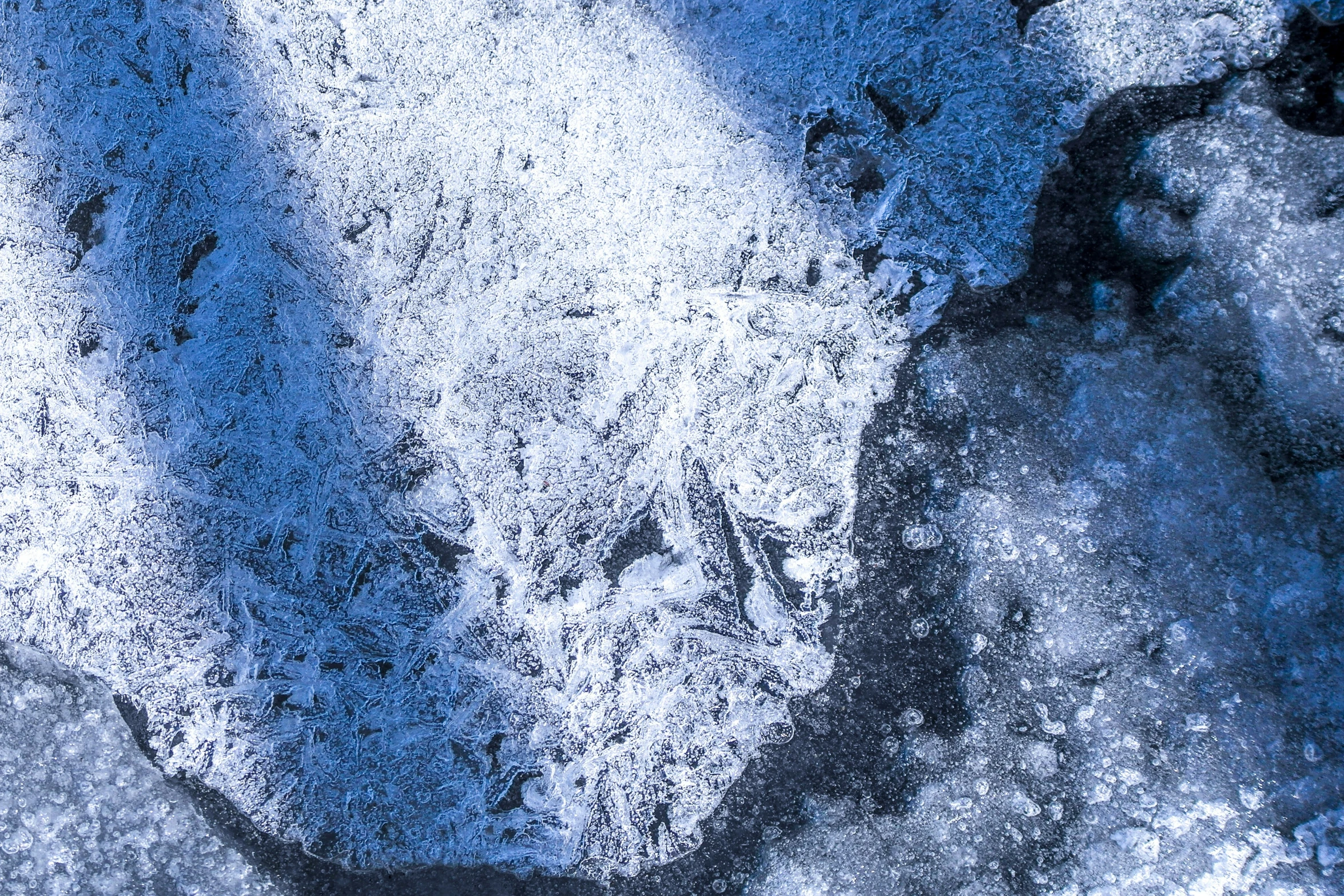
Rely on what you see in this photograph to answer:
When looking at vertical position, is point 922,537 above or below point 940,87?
below

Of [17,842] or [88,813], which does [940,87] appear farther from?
[17,842]

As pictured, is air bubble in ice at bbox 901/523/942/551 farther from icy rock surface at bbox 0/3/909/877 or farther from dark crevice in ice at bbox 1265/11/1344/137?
dark crevice in ice at bbox 1265/11/1344/137

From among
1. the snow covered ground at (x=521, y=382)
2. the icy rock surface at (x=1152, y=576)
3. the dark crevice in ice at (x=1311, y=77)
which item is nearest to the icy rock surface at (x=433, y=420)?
the snow covered ground at (x=521, y=382)

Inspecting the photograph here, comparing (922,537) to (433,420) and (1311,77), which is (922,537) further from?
(1311,77)

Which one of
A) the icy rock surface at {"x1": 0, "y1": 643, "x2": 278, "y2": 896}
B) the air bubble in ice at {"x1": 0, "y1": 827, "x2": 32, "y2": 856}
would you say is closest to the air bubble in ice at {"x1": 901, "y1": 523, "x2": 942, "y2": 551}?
the icy rock surface at {"x1": 0, "y1": 643, "x2": 278, "y2": 896}

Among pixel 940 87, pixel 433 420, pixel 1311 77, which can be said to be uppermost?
pixel 1311 77

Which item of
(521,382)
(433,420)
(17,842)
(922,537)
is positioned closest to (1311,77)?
(922,537)
